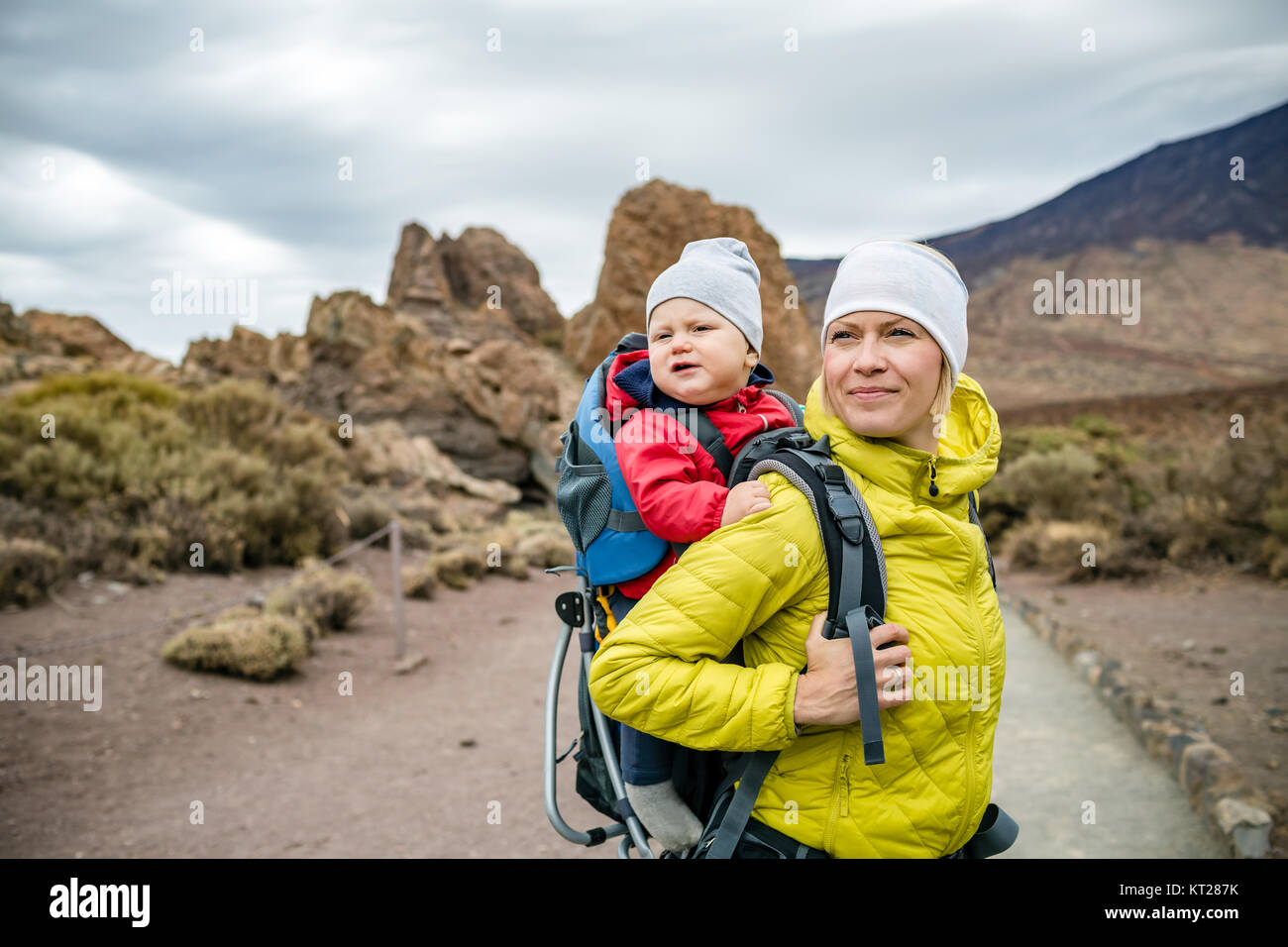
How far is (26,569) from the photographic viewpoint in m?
7.42

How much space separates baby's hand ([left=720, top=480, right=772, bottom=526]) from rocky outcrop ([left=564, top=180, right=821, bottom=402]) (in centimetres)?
2750

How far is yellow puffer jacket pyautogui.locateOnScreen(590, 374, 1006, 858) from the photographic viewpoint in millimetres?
1404

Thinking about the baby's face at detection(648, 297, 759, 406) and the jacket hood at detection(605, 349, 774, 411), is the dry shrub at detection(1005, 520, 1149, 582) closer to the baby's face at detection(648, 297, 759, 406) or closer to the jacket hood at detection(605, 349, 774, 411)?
the jacket hood at detection(605, 349, 774, 411)

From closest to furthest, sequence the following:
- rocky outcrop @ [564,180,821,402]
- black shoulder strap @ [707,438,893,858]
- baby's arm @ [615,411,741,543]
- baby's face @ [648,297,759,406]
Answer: black shoulder strap @ [707,438,893,858], baby's arm @ [615,411,741,543], baby's face @ [648,297,759,406], rocky outcrop @ [564,180,821,402]

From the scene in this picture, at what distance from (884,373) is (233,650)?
7.05 metres

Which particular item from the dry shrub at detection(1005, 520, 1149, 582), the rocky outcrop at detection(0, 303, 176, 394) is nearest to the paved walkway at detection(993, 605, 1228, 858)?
the dry shrub at detection(1005, 520, 1149, 582)

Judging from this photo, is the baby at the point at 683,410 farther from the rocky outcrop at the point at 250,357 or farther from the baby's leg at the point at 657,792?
the rocky outcrop at the point at 250,357

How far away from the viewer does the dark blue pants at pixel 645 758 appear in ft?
5.65

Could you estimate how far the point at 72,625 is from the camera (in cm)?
711

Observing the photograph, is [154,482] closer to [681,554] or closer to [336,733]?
[336,733]

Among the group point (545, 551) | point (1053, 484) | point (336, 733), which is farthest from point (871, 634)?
point (1053, 484)

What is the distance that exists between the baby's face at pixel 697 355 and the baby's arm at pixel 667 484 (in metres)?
0.11

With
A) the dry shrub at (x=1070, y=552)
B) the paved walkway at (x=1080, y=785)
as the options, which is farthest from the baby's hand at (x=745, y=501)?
the dry shrub at (x=1070, y=552)
